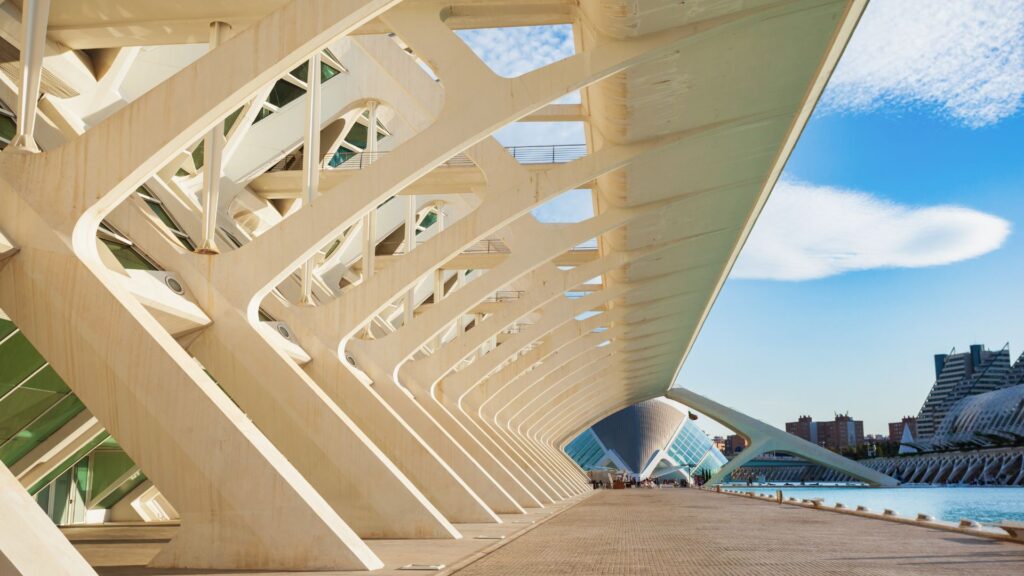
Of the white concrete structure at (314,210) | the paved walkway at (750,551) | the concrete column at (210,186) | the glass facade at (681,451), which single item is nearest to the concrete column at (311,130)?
the white concrete structure at (314,210)

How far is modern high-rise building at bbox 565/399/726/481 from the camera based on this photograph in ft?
320

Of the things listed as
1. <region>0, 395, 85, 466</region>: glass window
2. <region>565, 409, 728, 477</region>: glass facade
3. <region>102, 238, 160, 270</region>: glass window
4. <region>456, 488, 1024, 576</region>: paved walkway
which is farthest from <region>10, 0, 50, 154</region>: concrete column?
<region>565, 409, 728, 477</region>: glass facade

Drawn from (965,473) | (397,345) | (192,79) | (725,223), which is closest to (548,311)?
(725,223)

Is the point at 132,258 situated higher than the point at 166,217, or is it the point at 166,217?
the point at 166,217

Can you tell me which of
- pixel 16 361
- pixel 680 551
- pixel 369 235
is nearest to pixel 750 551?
pixel 680 551

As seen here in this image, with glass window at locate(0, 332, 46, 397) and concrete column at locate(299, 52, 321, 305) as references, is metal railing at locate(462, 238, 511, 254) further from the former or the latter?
glass window at locate(0, 332, 46, 397)

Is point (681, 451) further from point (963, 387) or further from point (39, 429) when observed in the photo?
point (39, 429)

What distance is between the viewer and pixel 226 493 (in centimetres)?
664

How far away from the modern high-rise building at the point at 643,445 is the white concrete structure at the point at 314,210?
78.5m

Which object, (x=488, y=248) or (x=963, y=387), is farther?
(x=963, y=387)

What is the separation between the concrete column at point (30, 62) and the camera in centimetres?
704

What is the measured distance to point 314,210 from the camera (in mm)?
9555

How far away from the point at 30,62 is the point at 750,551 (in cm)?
707

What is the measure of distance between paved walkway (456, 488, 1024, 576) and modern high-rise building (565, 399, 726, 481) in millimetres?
85640
